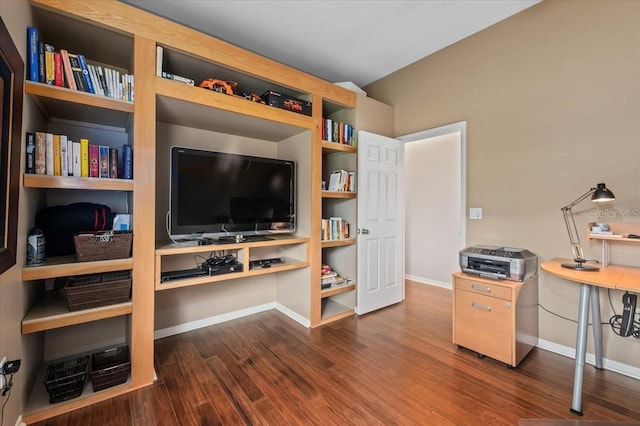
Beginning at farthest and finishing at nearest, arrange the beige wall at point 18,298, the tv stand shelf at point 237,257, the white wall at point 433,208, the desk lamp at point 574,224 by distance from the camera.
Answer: the white wall at point 433,208, the tv stand shelf at point 237,257, the desk lamp at point 574,224, the beige wall at point 18,298

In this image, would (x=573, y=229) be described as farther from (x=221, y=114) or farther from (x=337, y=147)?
(x=221, y=114)

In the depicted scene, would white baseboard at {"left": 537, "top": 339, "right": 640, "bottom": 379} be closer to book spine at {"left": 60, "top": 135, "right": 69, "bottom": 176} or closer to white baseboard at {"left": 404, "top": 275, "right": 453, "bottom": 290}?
white baseboard at {"left": 404, "top": 275, "right": 453, "bottom": 290}

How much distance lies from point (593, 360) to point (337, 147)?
2.74 m

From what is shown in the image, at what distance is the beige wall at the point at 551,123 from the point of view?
196 centimetres

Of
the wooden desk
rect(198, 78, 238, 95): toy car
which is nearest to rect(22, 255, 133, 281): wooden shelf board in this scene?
rect(198, 78, 238, 95): toy car

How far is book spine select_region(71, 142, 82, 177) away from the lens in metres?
1.69

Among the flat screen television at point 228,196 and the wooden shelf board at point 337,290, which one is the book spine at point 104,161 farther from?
the wooden shelf board at point 337,290

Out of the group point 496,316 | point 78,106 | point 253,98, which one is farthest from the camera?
point 253,98

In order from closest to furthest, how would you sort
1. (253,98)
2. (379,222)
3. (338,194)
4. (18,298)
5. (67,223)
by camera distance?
1. (18,298)
2. (67,223)
3. (253,98)
4. (338,194)
5. (379,222)

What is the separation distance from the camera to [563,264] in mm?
1971

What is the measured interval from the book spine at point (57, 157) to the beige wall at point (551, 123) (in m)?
3.29

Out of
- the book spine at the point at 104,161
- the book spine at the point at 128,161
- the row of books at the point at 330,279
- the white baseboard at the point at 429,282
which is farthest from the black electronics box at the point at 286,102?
the white baseboard at the point at 429,282

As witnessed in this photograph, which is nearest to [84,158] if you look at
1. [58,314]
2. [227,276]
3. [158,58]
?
[158,58]

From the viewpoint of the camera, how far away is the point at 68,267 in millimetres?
1580
